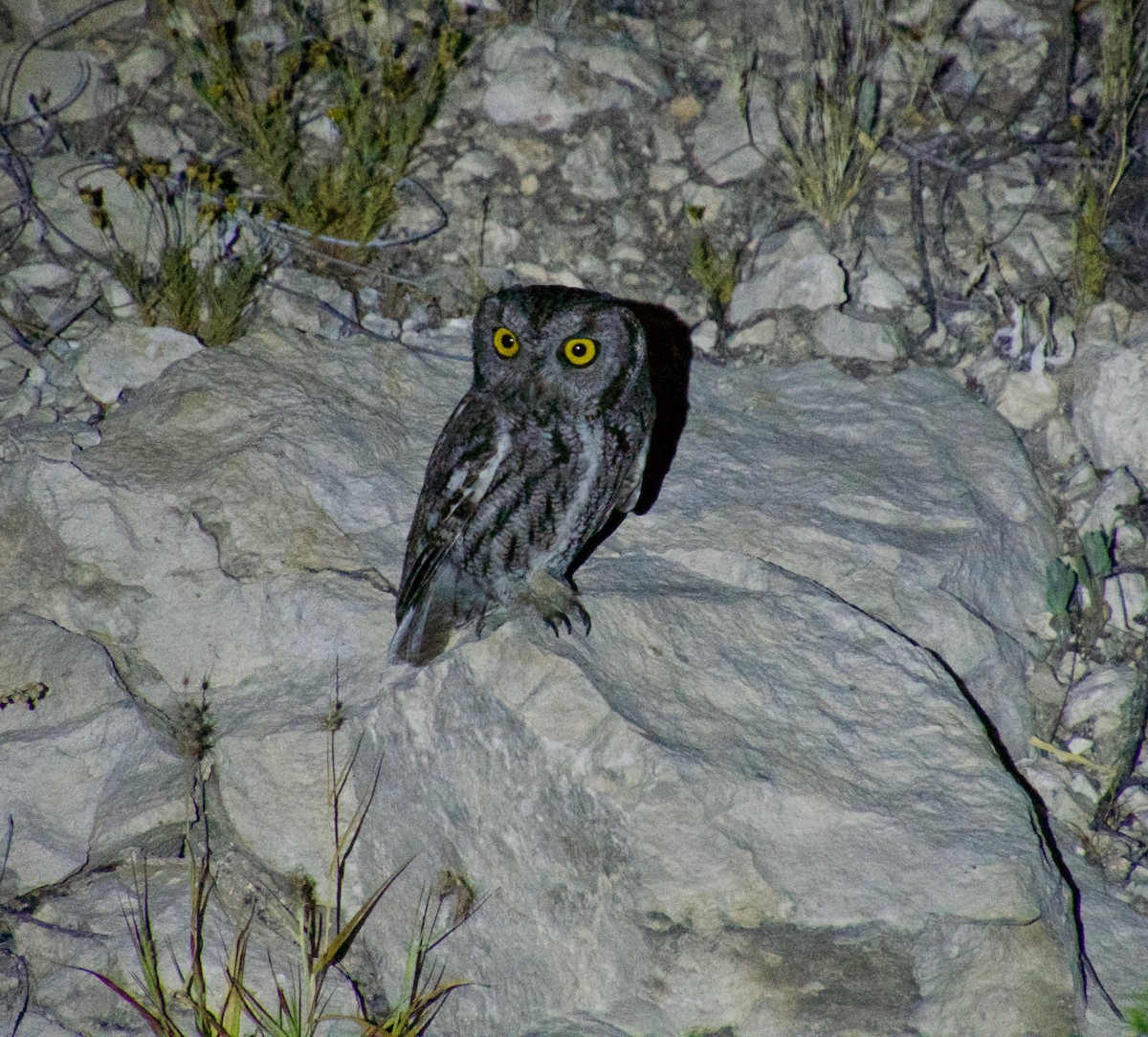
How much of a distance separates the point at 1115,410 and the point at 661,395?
1.52 m

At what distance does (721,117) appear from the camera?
480cm

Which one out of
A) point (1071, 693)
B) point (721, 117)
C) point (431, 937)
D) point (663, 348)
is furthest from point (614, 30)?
point (431, 937)

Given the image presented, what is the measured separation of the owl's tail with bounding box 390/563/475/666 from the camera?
3.13m

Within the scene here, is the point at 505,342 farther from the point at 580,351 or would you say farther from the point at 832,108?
the point at 832,108

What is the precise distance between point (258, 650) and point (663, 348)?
1875 millimetres

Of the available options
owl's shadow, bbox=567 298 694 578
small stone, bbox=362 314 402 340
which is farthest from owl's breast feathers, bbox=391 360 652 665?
small stone, bbox=362 314 402 340

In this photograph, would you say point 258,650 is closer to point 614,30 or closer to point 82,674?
point 82,674

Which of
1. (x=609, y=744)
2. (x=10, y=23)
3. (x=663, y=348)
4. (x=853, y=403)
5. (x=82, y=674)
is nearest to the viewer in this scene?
(x=609, y=744)

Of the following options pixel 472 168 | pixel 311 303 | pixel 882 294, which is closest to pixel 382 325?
pixel 311 303

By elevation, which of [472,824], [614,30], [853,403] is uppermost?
[614,30]

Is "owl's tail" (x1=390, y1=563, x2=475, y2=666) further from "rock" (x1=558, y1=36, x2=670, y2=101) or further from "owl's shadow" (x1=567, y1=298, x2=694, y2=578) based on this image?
"rock" (x1=558, y1=36, x2=670, y2=101)

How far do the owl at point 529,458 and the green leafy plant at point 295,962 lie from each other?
47 centimetres

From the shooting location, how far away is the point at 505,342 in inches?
119

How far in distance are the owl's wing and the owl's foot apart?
0.81 ft
